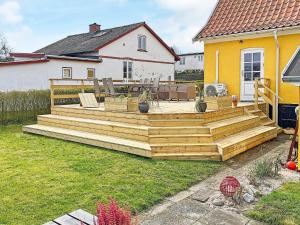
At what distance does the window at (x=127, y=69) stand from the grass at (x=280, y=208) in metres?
22.1

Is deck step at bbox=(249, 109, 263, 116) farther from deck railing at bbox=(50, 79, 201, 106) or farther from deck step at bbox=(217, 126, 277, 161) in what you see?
deck railing at bbox=(50, 79, 201, 106)

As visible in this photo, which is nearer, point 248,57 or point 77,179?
point 77,179

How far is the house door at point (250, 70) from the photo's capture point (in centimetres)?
1184

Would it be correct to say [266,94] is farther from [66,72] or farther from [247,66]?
[66,72]

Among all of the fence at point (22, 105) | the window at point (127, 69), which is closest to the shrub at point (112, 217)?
the fence at point (22, 105)

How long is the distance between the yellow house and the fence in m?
7.11

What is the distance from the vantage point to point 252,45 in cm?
1184

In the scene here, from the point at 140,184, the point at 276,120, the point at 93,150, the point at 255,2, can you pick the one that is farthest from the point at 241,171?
the point at 255,2

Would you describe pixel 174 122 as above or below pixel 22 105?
below

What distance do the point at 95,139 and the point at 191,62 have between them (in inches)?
1622

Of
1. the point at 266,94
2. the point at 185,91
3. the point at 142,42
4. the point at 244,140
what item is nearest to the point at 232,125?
the point at 244,140

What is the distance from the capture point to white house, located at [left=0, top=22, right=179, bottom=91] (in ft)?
62.8

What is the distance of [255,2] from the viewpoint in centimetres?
1255

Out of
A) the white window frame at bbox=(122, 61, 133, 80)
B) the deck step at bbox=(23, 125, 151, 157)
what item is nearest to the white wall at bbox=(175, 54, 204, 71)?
the white window frame at bbox=(122, 61, 133, 80)
